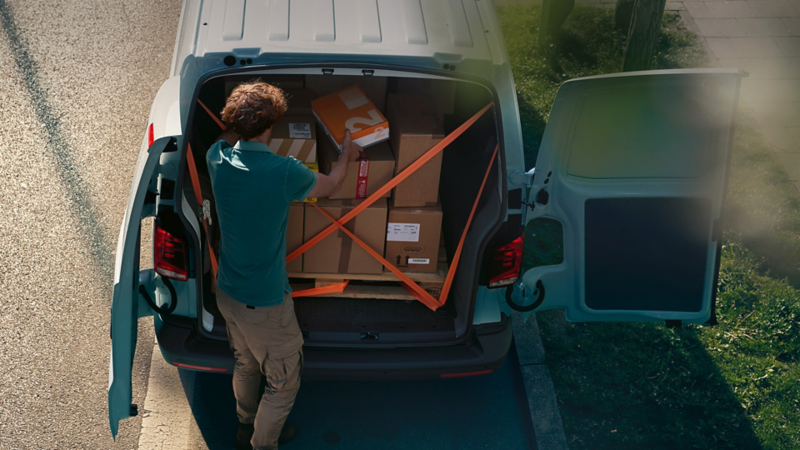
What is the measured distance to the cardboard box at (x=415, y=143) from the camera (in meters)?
3.96

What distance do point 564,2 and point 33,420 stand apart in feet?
21.0

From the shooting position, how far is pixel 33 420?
4141mm

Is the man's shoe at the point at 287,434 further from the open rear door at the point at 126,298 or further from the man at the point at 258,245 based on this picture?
the open rear door at the point at 126,298

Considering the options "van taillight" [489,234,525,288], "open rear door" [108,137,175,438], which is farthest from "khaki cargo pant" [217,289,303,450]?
Result: "van taillight" [489,234,525,288]

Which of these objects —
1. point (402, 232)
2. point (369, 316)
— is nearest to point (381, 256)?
point (402, 232)

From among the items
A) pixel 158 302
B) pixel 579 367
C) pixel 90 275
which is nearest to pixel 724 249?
pixel 579 367

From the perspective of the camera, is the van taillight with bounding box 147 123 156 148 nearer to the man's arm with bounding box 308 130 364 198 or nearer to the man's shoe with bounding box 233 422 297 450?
the man's arm with bounding box 308 130 364 198

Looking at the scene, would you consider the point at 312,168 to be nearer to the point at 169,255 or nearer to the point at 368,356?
the point at 169,255

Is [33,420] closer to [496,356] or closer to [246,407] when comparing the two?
[246,407]

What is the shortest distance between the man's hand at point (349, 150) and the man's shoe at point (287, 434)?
1.61 meters

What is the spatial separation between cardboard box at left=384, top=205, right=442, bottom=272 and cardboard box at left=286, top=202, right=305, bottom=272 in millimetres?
517

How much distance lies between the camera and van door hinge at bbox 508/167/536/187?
3.65 metres

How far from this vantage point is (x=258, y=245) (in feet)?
10.7

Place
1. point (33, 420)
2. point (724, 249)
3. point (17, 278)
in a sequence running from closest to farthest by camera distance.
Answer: point (33, 420) → point (17, 278) → point (724, 249)
